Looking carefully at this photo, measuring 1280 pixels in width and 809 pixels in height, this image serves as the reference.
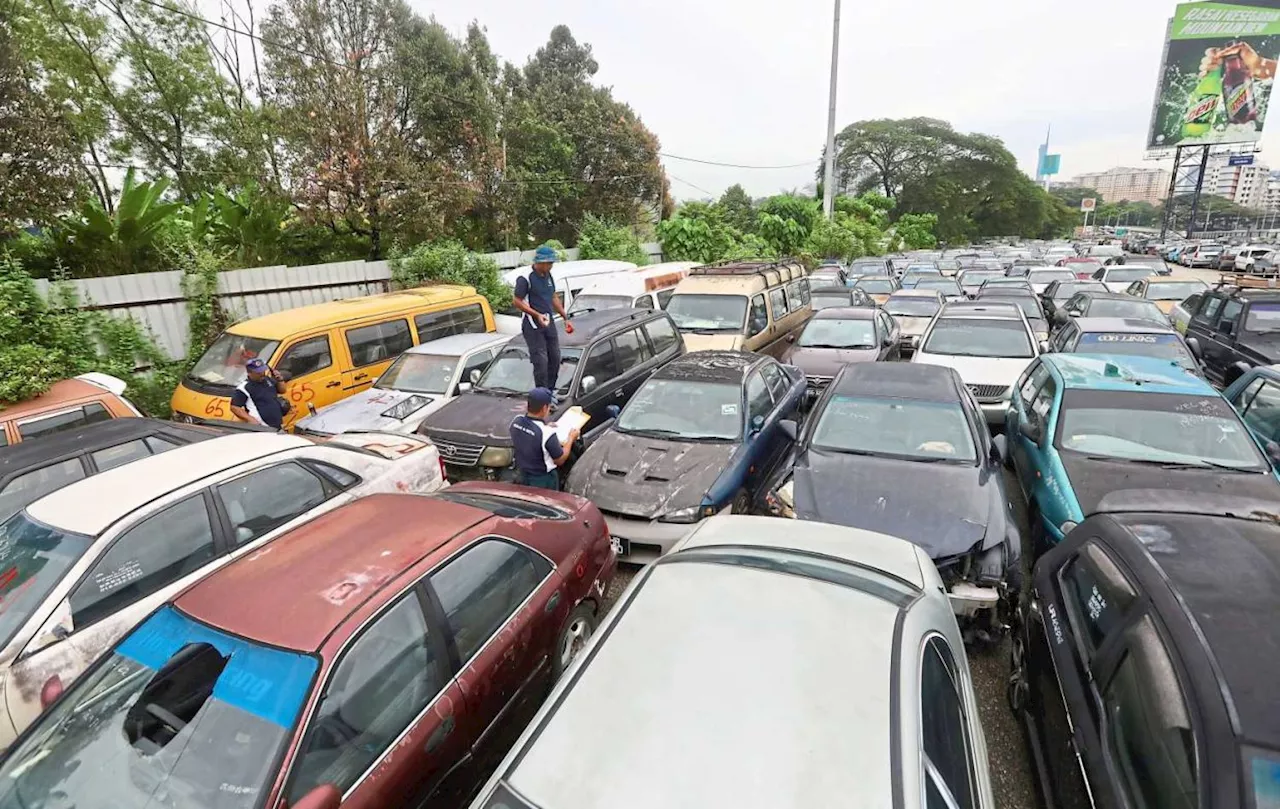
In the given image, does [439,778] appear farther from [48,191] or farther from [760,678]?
[48,191]

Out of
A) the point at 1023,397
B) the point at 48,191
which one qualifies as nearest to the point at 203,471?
the point at 1023,397

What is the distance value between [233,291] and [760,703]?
12010mm

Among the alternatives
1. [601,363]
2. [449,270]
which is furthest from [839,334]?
[449,270]

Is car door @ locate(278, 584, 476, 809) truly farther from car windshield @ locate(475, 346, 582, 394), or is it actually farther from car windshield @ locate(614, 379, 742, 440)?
car windshield @ locate(475, 346, 582, 394)

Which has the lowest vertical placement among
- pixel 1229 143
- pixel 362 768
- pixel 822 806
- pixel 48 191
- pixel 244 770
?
pixel 362 768

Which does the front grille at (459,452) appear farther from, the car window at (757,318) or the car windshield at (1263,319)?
the car windshield at (1263,319)

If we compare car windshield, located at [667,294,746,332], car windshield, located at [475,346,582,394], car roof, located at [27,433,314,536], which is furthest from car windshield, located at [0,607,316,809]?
car windshield, located at [667,294,746,332]

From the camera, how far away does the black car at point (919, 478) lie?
3.87m

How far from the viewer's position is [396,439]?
5676 millimetres

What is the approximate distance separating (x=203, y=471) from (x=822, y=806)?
4095 mm

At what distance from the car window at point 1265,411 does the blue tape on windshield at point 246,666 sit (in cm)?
765

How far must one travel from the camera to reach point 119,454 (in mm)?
4574

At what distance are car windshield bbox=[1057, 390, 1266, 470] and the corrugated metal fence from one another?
12346 millimetres

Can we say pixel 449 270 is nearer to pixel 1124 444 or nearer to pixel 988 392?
pixel 988 392
